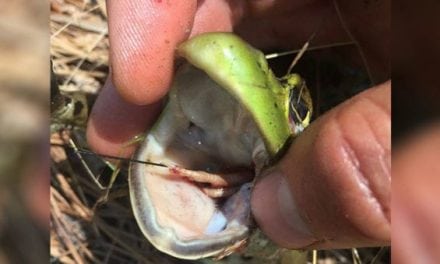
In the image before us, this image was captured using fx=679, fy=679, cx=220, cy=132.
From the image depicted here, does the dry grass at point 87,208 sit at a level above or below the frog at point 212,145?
below

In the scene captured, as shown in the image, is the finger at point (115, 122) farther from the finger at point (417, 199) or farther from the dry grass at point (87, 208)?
the finger at point (417, 199)

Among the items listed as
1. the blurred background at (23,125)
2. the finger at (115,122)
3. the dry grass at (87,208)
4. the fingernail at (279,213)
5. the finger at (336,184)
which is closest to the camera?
the blurred background at (23,125)

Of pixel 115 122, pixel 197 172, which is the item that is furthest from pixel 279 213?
pixel 115 122

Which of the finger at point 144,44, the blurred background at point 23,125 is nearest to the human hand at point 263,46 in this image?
the finger at point 144,44

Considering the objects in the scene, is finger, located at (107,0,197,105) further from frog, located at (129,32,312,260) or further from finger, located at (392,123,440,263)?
finger, located at (392,123,440,263)

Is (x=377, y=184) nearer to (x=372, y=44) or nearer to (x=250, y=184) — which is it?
(x=250, y=184)

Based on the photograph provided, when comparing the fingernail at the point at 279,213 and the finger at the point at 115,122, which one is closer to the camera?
the fingernail at the point at 279,213

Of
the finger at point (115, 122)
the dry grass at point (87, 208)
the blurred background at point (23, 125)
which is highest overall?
the blurred background at point (23, 125)

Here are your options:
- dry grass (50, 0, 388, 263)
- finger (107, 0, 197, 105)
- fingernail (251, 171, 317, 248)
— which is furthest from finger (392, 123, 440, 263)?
dry grass (50, 0, 388, 263)
